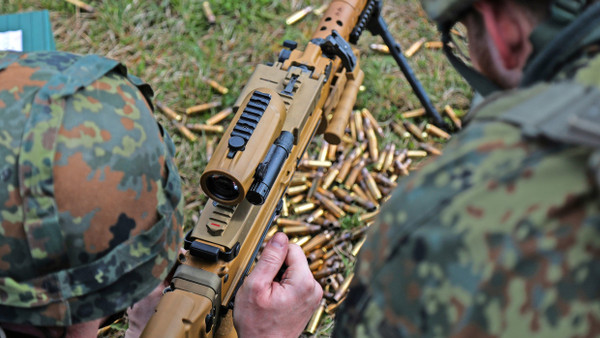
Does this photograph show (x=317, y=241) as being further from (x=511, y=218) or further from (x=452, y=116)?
(x=511, y=218)

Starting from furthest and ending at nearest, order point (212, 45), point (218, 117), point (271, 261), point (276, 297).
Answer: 1. point (212, 45)
2. point (218, 117)
3. point (271, 261)
4. point (276, 297)

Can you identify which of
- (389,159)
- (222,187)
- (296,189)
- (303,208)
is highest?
(222,187)

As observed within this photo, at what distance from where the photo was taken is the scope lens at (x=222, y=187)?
311cm

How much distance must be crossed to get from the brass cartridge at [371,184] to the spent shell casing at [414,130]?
74cm

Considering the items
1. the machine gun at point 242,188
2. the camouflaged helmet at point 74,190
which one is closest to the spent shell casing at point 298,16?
the machine gun at point 242,188

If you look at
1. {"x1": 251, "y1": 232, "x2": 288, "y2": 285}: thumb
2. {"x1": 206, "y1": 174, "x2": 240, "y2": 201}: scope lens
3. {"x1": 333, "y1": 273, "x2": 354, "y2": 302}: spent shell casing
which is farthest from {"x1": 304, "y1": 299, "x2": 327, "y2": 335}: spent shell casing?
{"x1": 206, "y1": 174, "x2": 240, "y2": 201}: scope lens

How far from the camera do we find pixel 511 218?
5.02ft

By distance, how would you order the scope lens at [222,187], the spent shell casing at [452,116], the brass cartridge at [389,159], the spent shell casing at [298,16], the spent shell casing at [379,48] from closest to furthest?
the scope lens at [222,187]
the brass cartridge at [389,159]
the spent shell casing at [452,116]
the spent shell casing at [379,48]
the spent shell casing at [298,16]

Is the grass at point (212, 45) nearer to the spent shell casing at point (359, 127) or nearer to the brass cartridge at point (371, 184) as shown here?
the spent shell casing at point (359, 127)

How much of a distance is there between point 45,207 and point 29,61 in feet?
2.00

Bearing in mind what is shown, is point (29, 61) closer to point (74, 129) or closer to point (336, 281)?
point (74, 129)

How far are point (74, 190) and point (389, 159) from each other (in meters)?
3.82

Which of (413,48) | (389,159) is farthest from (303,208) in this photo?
(413,48)

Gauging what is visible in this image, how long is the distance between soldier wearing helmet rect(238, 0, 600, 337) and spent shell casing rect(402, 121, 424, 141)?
3957 mm
